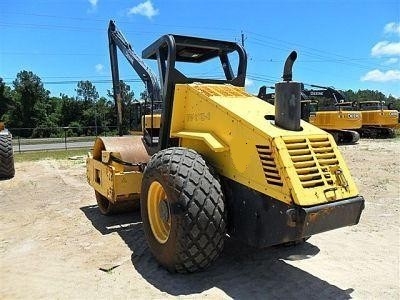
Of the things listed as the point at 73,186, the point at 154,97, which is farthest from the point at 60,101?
the point at 154,97

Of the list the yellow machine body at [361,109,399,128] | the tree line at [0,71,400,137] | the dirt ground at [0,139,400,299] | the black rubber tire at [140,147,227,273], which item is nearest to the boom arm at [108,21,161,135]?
the dirt ground at [0,139,400,299]

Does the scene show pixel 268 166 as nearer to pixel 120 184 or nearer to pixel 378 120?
pixel 120 184

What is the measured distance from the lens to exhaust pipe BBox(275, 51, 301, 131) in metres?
4.08

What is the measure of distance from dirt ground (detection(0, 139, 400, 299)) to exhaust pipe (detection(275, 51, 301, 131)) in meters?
1.51

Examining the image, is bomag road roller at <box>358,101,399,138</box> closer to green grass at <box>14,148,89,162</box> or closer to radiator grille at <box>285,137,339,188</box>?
green grass at <box>14,148,89,162</box>

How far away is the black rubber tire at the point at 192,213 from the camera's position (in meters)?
4.02

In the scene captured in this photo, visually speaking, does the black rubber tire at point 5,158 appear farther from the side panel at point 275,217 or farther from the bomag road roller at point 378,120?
the bomag road roller at point 378,120

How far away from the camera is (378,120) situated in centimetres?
2400

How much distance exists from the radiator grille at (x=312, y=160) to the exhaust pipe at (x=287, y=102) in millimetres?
226

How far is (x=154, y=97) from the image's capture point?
6.65 meters

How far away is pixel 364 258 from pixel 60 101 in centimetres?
5946

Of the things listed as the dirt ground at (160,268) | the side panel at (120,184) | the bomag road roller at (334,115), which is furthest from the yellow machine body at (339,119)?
the side panel at (120,184)

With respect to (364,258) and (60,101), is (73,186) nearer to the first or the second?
(364,258)

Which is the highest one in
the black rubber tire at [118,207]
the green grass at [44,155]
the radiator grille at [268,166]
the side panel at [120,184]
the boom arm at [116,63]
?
the boom arm at [116,63]
